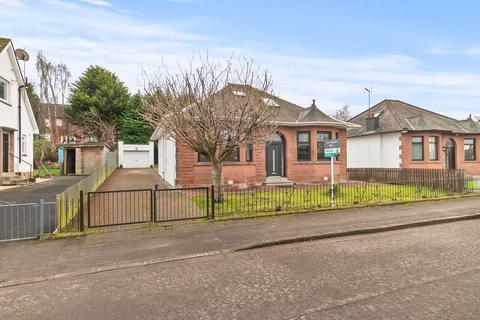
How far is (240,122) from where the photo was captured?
10.6m

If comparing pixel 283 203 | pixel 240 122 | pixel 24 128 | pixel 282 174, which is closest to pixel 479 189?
pixel 282 174

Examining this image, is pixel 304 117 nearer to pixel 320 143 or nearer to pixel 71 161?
pixel 320 143

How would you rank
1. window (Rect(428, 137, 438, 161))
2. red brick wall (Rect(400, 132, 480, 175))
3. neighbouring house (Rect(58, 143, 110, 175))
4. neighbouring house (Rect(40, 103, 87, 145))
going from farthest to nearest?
neighbouring house (Rect(40, 103, 87, 145)) → neighbouring house (Rect(58, 143, 110, 175)) → window (Rect(428, 137, 438, 161)) → red brick wall (Rect(400, 132, 480, 175))

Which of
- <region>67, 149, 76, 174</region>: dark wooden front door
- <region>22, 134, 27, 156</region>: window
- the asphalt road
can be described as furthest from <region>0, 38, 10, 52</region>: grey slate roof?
the asphalt road

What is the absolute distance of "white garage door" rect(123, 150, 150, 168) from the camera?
4088 cm

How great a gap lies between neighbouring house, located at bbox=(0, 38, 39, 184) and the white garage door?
18.6 meters

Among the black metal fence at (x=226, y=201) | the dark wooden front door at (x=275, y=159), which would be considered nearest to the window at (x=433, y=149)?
the black metal fence at (x=226, y=201)

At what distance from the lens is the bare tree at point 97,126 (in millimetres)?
40938

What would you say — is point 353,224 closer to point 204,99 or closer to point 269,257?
point 269,257

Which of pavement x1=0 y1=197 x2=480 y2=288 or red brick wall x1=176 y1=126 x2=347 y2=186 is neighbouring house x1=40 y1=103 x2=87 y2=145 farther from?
Answer: pavement x1=0 y1=197 x2=480 y2=288

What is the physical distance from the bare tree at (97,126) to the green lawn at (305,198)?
3425 centimetres

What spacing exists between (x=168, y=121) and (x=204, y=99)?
148cm

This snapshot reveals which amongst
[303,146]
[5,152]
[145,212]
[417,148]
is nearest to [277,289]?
[145,212]

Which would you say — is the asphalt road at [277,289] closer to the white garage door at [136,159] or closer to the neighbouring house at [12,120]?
the neighbouring house at [12,120]
